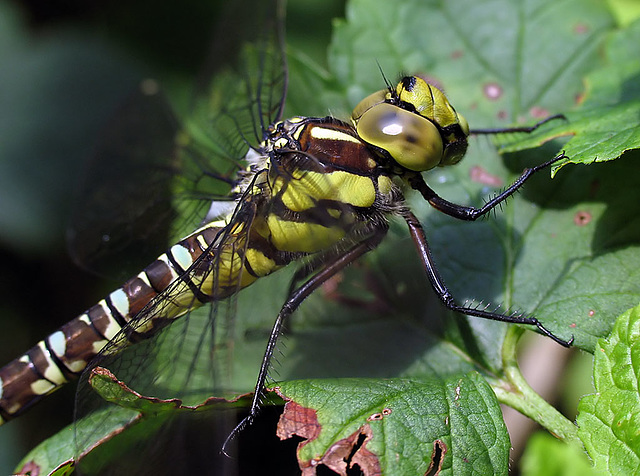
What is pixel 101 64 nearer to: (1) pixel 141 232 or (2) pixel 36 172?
(2) pixel 36 172

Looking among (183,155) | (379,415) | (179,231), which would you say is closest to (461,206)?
(379,415)

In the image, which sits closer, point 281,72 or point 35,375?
point 35,375

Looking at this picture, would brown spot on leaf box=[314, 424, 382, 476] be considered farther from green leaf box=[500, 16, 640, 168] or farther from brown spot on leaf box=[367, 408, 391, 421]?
green leaf box=[500, 16, 640, 168]

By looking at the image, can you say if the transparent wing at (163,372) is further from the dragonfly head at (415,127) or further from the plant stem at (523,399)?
the plant stem at (523,399)

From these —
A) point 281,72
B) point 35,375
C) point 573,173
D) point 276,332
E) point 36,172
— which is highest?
point 36,172

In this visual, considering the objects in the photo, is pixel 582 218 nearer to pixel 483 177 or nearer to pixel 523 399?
pixel 483 177

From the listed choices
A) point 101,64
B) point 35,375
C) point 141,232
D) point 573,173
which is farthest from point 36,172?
point 573,173
